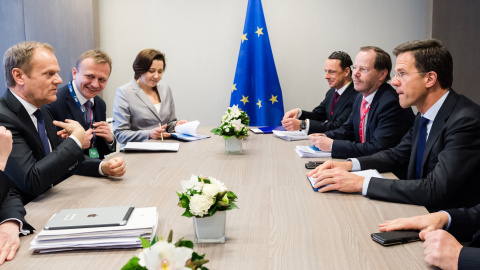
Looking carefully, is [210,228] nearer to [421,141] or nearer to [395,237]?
[395,237]

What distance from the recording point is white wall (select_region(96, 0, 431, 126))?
221 inches

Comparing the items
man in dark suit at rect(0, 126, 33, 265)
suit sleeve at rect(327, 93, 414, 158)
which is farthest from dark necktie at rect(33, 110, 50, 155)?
suit sleeve at rect(327, 93, 414, 158)

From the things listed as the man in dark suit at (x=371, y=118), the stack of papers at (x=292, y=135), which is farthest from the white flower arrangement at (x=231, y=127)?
the stack of papers at (x=292, y=135)

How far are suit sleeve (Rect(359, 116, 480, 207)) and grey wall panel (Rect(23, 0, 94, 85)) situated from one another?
3.60 m

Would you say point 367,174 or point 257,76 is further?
point 257,76

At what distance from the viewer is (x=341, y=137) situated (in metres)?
3.72

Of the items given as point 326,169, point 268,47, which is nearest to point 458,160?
point 326,169

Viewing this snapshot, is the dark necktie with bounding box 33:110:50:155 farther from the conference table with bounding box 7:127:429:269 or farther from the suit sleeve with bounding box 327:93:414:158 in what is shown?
the suit sleeve with bounding box 327:93:414:158

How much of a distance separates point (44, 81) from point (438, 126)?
199 centimetres

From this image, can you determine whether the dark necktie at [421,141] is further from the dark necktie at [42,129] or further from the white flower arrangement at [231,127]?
the dark necktie at [42,129]

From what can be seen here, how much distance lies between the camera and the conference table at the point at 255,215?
51.4 inches

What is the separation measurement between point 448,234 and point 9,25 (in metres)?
3.84

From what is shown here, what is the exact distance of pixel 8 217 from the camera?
1.53 metres

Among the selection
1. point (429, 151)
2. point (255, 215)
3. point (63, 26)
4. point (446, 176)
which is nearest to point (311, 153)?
point (429, 151)
